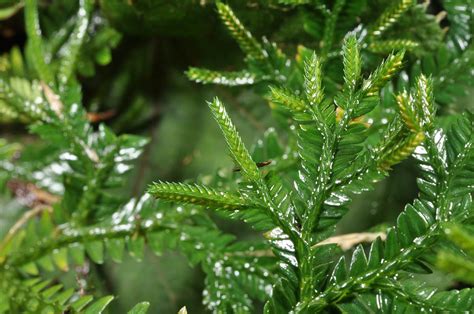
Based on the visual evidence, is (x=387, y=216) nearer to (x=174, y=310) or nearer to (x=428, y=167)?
(x=428, y=167)

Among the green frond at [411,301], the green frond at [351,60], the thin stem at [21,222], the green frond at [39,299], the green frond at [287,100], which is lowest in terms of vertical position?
the thin stem at [21,222]

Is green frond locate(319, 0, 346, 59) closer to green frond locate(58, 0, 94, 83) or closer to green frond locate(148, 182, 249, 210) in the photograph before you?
green frond locate(148, 182, 249, 210)

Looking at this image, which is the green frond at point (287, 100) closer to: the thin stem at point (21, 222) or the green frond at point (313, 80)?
the green frond at point (313, 80)

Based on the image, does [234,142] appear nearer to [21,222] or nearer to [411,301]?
[411,301]

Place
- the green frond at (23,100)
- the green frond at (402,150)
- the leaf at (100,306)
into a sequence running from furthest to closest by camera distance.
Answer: the green frond at (23,100) → the leaf at (100,306) → the green frond at (402,150)

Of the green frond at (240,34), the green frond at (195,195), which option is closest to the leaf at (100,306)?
the green frond at (195,195)

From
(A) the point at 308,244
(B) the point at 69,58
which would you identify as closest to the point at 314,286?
(A) the point at 308,244
